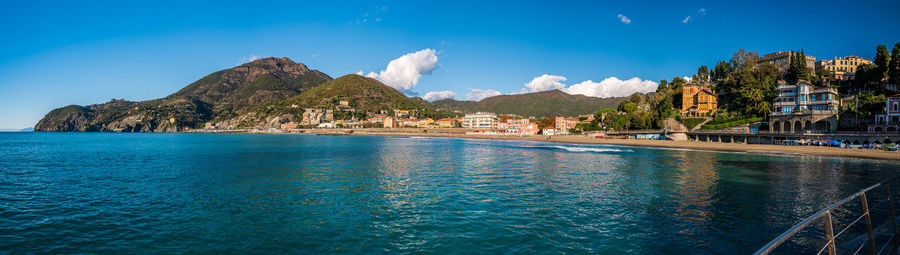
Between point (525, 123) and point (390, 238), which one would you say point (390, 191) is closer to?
point (390, 238)

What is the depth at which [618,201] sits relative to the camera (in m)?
16.0

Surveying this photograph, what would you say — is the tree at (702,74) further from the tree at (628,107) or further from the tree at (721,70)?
the tree at (628,107)

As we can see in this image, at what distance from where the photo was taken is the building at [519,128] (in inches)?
4995

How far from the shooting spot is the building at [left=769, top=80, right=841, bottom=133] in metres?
57.0

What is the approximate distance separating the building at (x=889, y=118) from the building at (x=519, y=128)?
80.8m

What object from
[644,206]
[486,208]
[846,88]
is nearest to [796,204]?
[644,206]

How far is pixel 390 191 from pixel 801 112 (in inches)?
2736

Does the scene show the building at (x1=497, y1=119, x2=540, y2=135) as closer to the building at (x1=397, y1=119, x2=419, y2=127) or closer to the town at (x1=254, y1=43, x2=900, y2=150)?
the town at (x1=254, y1=43, x2=900, y2=150)

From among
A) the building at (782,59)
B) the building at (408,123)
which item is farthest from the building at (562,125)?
the building at (408,123)

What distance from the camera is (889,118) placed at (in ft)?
160

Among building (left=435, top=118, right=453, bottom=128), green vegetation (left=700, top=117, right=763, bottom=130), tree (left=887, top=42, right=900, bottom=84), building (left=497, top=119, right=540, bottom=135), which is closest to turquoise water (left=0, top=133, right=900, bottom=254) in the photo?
green vegetation (left=700, top=117, right=763, bottom=130)

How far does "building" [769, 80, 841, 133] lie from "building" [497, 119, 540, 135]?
67710 mm

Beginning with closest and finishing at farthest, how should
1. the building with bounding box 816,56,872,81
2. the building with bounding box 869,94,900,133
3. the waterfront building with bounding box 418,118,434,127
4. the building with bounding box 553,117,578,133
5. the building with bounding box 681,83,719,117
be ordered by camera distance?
the building with bounding box 869,94,900,133 < the building with bounding box 681,83,719,117 < the building with bounding box 816,56,872,81 < the building with bounding box 553,117,578,133 < the waterfront building with bounding box 418,118,434,127

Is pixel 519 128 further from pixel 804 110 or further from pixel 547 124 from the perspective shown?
pixel 804 110
